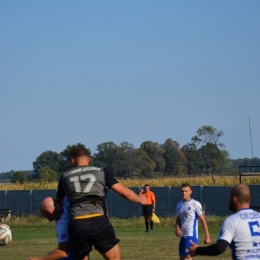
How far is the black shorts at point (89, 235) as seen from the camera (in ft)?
26.3

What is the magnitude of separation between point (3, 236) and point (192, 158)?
329ft

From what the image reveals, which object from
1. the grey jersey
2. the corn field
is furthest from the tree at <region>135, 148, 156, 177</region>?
the grey jersey

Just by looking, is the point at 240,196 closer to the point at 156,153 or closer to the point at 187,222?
the point at 187,222

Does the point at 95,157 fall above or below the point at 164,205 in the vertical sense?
above

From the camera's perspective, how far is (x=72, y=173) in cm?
805

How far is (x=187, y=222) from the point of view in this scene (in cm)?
1161

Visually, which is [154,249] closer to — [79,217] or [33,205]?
[79,217]

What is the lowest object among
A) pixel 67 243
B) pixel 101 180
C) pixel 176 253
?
pixel 176 253

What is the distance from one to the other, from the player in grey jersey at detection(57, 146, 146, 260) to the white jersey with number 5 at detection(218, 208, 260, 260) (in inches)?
88.3

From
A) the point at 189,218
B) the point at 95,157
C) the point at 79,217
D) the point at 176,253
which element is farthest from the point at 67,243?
the point at 95,157

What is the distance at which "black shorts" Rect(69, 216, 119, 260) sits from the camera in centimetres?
802

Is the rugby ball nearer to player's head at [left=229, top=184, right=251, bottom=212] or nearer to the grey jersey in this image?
the grey jersey

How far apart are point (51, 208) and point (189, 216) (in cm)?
410

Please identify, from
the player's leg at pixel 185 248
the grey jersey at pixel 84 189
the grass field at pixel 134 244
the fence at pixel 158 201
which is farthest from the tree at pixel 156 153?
the grey jersey at pixel 84 189
